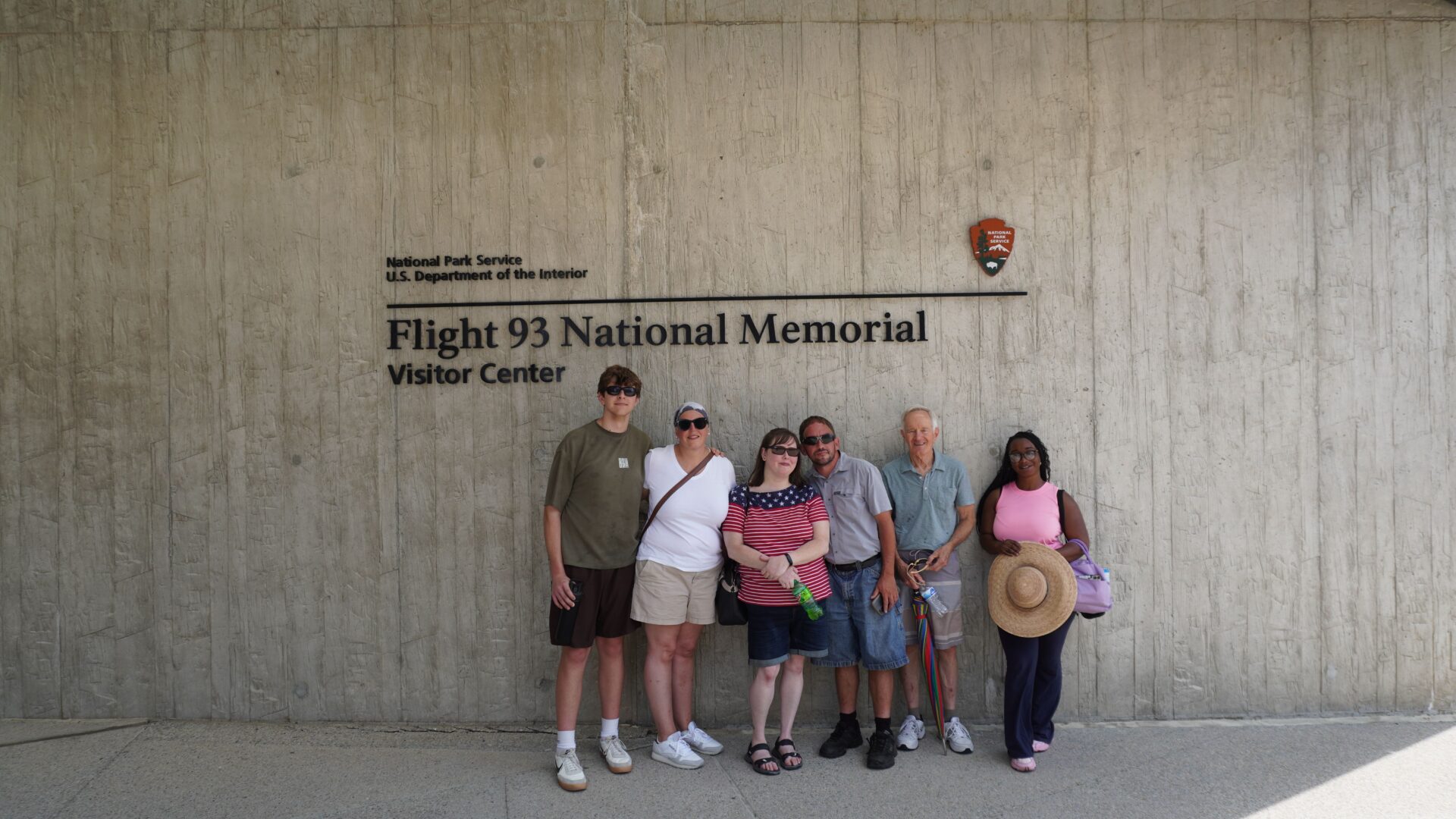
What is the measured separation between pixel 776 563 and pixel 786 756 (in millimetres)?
975

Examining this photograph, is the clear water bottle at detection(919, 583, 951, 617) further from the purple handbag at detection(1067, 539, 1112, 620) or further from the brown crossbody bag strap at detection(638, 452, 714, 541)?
the brown crossbody bag strap at detection(638, 452, 714, 541)

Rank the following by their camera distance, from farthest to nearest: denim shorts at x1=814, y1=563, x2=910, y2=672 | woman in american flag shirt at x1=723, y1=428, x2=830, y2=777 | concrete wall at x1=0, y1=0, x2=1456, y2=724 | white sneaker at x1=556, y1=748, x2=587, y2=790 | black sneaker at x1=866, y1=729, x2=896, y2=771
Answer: concrete wall at x1=0, y1=0, x2=1456, y2=724 → denim shorts at x1=814, y1=563, x2=910, y2=672 → black sneaker at x1=866, y1=729, x2=896, y2=771 → woman in american flag shirt at x1=723, y1=428, x2=830, y2=777 → white sneaker at x1=556, y1=748, x2=587, y2=790

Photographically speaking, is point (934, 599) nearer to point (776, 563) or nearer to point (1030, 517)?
point (1030, 517)

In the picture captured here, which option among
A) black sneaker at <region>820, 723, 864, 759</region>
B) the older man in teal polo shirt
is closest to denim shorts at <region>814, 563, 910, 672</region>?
the older man in teal polo shirt

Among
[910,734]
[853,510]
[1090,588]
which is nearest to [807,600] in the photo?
[853,510]

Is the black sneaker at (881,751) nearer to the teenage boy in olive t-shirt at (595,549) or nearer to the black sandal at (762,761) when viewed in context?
the black sandal at (762,761)

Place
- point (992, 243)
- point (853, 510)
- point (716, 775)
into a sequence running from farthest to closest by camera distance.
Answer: point (992, 243) < point (853, 510) < point (716, 775)

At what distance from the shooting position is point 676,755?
435 centimetres

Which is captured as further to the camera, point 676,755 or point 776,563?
point 676,755

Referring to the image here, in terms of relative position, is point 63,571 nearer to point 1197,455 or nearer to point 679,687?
point 679,687

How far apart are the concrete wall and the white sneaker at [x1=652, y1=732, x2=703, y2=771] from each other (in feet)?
1.92

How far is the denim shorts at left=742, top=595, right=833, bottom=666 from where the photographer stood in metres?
4.24

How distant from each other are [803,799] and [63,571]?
4139 millimetres

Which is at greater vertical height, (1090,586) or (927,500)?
(927,500)
